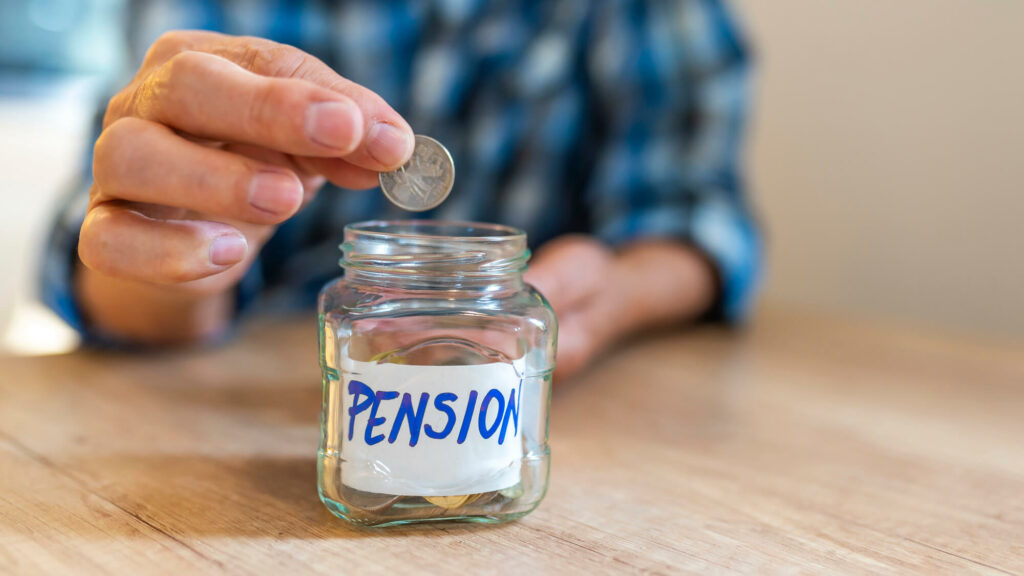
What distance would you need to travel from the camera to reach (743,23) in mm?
1715

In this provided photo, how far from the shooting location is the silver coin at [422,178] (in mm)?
558

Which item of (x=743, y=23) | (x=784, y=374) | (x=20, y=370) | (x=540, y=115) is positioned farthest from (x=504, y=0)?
(x=20, y=370)

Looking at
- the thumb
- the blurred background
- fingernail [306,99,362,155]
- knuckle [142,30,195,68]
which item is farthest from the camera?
the blurred background

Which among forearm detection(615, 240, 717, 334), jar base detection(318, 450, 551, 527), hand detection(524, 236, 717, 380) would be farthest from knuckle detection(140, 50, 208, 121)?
forearm detection(615, 240, 717, 334)

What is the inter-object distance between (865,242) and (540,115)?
0.66m

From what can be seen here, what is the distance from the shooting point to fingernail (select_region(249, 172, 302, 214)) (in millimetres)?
529

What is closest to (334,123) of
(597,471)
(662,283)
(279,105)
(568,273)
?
(279,105)

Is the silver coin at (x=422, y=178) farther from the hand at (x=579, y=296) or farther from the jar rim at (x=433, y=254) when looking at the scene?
the hand at (x=579, y=296)

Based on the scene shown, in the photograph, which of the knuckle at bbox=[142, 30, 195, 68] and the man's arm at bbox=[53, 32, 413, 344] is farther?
the knuckle at bbox=[142, 30, 195, 68]

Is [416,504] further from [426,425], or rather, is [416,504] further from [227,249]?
[227,249]

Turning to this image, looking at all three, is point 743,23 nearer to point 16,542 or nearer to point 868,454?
point 868,454

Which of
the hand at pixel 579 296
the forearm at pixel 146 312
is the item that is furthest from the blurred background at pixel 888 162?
the hand at pixel 579 296

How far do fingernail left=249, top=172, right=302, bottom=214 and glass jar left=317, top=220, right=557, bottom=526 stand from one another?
0.05m

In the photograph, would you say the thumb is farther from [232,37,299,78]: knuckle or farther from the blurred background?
the blurred background
